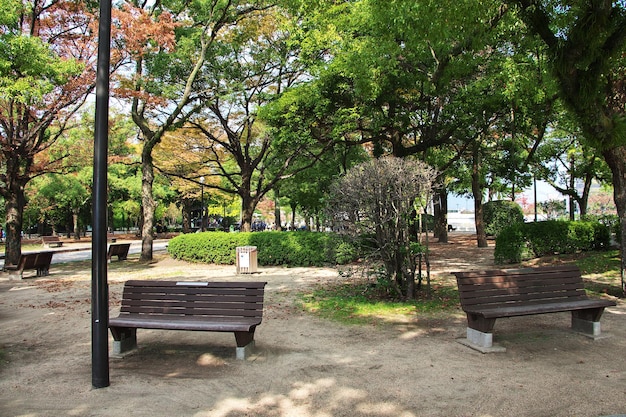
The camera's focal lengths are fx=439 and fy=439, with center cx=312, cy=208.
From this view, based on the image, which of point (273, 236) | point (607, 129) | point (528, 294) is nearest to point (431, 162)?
point (273, 236)

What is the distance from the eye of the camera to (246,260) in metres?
13.4

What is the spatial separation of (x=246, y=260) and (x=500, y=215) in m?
17.2

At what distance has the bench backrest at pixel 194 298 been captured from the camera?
17.0 feet

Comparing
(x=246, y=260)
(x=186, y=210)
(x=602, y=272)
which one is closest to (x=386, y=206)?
(x=602, y=272)

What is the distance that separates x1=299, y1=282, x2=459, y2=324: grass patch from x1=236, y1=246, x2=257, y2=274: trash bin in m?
4.14

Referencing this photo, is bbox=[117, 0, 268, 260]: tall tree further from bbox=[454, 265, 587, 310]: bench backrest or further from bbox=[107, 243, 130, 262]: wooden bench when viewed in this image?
bbox=[454, 265, 587, 310]: bench backrest

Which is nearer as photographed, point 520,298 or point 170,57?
point 520,298

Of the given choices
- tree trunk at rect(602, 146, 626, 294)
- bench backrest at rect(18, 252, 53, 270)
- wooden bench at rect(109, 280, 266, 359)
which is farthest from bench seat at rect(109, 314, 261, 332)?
bench backrest at rect(18, 252, 53, 270)

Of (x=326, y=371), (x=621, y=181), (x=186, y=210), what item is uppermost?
(x=186, y=210)

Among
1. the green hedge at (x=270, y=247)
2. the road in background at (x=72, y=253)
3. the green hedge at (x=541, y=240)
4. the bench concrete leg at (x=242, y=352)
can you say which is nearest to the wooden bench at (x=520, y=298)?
the bench concrete leg at (x=242, y=352)

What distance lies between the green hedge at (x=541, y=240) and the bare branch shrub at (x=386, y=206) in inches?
250

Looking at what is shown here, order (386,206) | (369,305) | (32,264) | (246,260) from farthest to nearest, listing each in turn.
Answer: (32,264), (246,260), (369,305), (386,206)

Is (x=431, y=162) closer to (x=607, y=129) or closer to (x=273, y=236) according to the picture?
(x=273, y=236)

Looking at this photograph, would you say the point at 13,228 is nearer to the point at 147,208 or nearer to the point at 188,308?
the point at 147,208
